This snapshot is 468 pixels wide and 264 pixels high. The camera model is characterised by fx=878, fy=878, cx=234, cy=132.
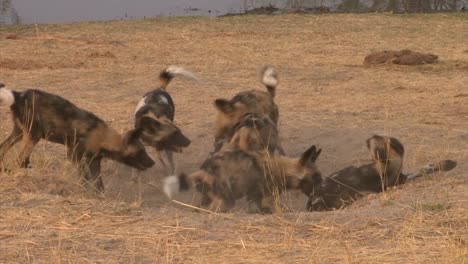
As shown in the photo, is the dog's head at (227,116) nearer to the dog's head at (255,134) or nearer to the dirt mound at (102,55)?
the dog's head at (255,134)

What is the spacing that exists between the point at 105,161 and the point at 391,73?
5.35m

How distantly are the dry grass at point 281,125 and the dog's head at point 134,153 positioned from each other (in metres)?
0.19

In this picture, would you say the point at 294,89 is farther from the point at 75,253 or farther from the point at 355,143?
the point at 75,253

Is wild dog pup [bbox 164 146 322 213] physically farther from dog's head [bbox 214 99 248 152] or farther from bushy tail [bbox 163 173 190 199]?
dog's head [bbox 214 99 248 152]

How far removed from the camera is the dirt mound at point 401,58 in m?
12.7

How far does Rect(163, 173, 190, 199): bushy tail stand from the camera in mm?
5652

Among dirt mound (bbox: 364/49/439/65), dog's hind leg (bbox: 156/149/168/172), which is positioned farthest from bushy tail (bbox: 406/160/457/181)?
dirt mound (bbox: 364/49/439/65)

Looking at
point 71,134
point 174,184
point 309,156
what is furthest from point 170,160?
point 174,184

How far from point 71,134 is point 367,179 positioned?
92.8 inches

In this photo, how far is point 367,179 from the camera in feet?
21.0

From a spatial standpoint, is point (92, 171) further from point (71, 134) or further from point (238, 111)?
point (238, 111)

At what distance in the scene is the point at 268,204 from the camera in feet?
20.0

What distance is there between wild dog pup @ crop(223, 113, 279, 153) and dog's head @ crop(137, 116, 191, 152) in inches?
23.2

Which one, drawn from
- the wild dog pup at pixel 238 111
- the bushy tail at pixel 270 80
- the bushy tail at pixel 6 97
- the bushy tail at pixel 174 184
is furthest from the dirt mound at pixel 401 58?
the bushy tail at pixel 174 184
